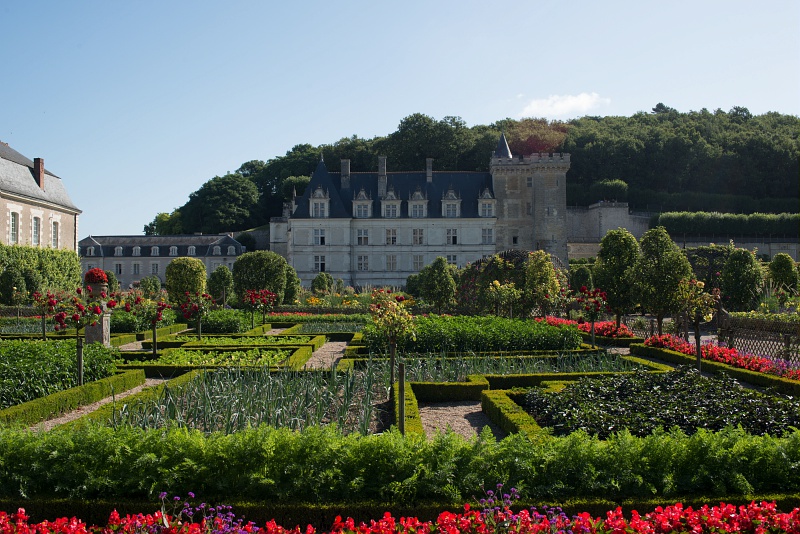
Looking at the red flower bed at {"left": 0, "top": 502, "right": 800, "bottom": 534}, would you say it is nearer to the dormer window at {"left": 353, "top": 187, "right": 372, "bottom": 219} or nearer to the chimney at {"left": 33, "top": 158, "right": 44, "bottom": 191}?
the chimney at {"left": 33, "top": 158, "right": 44, "bottom": 191}

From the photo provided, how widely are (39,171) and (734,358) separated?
3442 cm

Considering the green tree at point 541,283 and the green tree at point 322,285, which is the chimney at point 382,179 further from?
the green tree at point 541,283

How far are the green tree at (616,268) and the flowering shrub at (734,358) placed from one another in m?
3.55

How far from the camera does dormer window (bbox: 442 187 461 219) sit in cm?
4422

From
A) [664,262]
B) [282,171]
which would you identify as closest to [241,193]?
[282,171]

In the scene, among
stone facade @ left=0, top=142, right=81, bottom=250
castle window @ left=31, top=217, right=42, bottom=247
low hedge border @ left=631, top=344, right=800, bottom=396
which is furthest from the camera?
castle window @ left=31, top=217, right=42, bottom=247

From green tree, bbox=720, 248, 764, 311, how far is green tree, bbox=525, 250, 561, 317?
7734 mm

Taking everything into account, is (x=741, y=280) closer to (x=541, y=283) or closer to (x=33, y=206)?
(x=541, y=283)

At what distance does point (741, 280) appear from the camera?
76.5 feet

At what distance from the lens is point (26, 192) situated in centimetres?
3234

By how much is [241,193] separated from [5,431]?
5616cm

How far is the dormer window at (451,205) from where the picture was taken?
44.2 metres

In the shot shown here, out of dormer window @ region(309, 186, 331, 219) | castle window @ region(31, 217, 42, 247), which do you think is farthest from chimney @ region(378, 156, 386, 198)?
castle window @ region(31, 217, 42, 247)

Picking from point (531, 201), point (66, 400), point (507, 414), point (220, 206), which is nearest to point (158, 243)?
point (220, 206)
